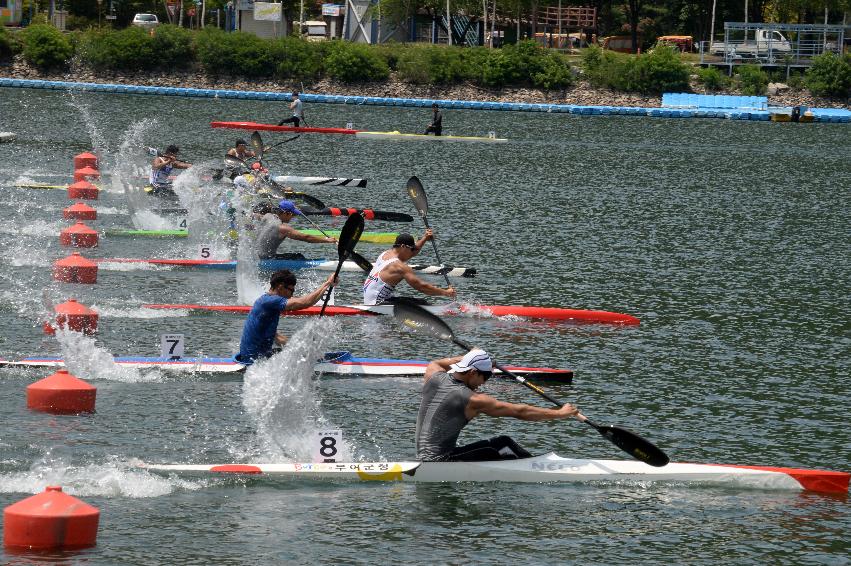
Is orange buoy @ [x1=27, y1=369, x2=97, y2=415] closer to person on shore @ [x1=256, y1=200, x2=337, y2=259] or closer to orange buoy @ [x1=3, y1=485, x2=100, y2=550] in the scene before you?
orange buoy @ [x1=3, y1=485, x2=100, y2=550]

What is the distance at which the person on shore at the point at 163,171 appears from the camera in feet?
127

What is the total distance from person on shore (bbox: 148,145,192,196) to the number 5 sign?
24140mm

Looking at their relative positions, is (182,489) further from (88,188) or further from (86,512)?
(88,188)

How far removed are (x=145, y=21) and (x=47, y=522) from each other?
104475 mm

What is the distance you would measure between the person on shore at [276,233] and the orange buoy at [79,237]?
17.1 feet

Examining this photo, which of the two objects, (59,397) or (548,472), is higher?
(59,397)

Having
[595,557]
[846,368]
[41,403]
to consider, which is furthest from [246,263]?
[595,557]

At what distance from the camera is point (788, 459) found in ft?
58.3

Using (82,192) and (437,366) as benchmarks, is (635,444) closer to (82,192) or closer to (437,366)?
(437,366)

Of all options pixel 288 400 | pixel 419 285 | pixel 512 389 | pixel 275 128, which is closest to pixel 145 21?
pixel 275 128

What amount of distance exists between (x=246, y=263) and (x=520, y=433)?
9721 mm

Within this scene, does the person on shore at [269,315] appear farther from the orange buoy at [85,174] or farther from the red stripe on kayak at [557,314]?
the orange buoy at [85,174]

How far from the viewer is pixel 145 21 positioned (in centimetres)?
11231

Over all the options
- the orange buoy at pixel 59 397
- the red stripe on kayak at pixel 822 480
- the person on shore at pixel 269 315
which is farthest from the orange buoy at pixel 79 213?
the red stripe on kayak at pixel 822 480
